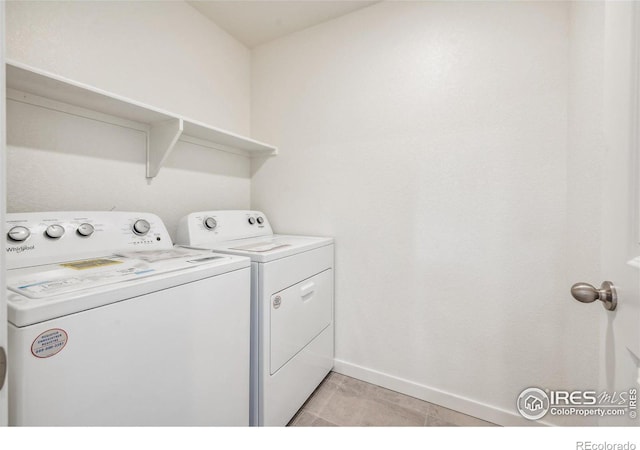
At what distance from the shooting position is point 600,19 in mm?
895

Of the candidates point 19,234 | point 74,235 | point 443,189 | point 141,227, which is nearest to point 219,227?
point 141,227

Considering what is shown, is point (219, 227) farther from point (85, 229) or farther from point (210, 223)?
point (85, 229)

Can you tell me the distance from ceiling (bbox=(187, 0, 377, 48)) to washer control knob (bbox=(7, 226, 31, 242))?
1.58 metres

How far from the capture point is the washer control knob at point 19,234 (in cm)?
86

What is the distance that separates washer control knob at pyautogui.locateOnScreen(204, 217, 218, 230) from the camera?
4.90 feet

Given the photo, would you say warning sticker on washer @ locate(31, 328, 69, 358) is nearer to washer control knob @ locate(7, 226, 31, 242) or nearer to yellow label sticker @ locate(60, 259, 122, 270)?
yellow label sticker @ locate(60, 259, 122, 270)

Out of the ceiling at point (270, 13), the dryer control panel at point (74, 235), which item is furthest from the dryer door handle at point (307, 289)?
the ceiling at point (270, 13)

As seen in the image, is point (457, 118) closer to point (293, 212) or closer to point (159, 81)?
point (293, 212)

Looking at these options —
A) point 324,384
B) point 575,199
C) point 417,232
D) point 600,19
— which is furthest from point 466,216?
point 324,384

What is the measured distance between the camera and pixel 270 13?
1.70 m

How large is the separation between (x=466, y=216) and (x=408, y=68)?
0.92m

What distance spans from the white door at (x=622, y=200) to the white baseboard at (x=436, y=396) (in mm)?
915

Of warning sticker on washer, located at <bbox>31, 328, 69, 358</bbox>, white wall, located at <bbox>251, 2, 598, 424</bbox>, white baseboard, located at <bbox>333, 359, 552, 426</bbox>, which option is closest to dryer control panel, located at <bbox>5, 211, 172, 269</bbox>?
warning sticker on washer, located at <bbox>31, 328, 69, 358</bbox>

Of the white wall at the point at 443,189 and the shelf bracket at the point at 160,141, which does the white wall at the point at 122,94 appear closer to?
the shelf bracket at the point at 160,141
